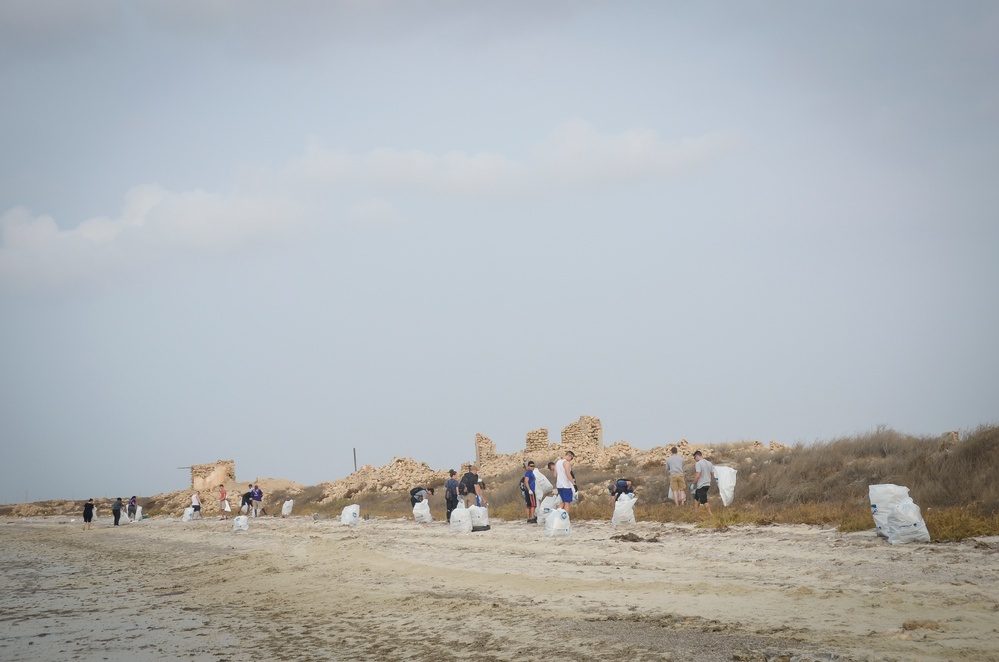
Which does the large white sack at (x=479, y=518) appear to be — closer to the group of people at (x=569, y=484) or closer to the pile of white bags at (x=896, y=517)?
the group of people at (x=569, y=484)

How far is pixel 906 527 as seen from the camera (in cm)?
1109

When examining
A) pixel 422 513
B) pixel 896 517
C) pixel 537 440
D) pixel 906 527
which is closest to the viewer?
pixel 906 527

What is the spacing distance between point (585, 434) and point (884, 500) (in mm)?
31054

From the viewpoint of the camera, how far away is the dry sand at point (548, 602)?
7.07 metres

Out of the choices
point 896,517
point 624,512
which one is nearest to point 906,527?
point 896,517

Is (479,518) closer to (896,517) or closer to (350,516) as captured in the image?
(350,516)

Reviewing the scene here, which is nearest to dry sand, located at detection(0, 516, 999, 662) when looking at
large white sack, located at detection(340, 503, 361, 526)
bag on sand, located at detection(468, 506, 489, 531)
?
bag on sand, located at detection(468, 506, 489, 531)

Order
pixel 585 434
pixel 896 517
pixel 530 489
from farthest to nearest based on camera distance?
pixel 585 434 < pixel 530 489 < pixel 896 517

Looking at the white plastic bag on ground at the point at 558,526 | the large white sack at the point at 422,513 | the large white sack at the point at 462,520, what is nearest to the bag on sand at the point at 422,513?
the large white sack at the point at 422,513

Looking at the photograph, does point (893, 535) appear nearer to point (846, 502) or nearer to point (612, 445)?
point (846, 502)

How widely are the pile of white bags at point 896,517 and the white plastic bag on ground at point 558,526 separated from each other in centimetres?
574

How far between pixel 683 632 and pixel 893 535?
516cm

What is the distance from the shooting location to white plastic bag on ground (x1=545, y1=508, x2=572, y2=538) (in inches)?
621

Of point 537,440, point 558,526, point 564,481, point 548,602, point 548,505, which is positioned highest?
point 537,440
